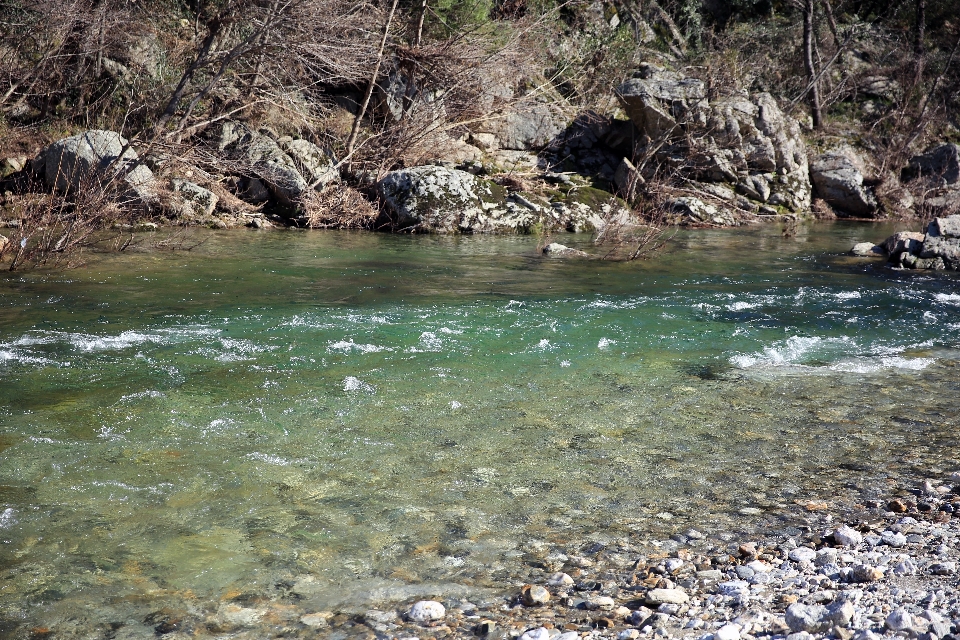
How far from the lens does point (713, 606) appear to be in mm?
3062

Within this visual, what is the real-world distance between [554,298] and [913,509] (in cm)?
606

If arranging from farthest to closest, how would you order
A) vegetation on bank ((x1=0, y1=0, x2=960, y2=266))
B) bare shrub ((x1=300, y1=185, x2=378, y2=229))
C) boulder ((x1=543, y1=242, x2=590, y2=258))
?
bare shrub ((x1=300, y1=185, x2=378, y2=229))
vegetation on bank ((x1=0, y1=0, x2=960, y2=266))
boulder ((x1=543, y1=242, x2=590, y2=258))

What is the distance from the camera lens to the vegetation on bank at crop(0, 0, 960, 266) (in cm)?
1677

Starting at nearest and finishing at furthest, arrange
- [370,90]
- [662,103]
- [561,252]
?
[561,252] < [370,90] < [662,103]

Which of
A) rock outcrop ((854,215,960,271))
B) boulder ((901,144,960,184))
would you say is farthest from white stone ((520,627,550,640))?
boulder ((901,144,960,184))

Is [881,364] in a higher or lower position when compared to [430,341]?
higher

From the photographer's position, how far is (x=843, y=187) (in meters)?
23.2

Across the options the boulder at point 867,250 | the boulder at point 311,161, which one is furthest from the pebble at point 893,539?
the boulder at point 311,161

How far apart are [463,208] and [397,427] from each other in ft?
40.9

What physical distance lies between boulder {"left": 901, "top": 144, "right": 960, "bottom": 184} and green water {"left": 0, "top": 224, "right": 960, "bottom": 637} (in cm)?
1659

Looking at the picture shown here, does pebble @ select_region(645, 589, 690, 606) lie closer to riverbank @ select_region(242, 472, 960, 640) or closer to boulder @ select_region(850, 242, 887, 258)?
riverbank @ select_region(242, 472, 960, 640)

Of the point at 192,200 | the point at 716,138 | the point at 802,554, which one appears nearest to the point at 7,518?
the point at 802,554

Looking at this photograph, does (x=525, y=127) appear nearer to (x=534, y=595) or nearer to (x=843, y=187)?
(x=843, y=187)

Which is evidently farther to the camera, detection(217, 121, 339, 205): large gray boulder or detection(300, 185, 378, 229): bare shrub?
detection(217, 121, 339, 205): large gray boulder
